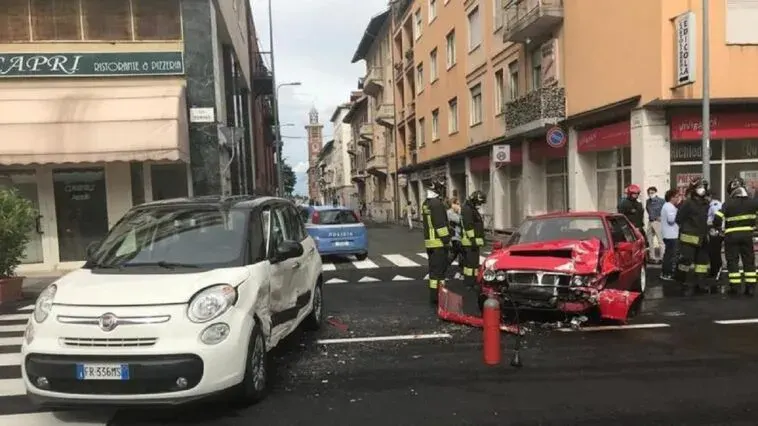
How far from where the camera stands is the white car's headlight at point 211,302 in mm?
4734

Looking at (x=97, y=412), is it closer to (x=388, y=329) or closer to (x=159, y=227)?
(x=159, y=227)

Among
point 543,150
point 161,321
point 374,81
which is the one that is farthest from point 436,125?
point 161,321

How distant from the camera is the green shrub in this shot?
37.2 feet

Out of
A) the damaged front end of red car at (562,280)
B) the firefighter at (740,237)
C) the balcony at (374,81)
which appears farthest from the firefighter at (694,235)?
the balcony at (374,81)

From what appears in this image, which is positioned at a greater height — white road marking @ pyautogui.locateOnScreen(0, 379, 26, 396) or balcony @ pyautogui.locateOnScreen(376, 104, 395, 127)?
balcony @ pyautogui.locateOnScreen(376, 104, 395, 127)

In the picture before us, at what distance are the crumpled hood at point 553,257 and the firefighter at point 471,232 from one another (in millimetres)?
2110

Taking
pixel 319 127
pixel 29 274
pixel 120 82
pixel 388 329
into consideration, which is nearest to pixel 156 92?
pixel 120 82

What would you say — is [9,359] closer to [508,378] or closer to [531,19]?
[508,378]

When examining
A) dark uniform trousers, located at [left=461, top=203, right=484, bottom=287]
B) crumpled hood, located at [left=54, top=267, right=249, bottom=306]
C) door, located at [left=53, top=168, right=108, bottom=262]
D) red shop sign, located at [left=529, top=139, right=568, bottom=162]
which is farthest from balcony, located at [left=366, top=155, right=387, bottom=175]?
crumpled hood, located at [left=54, top=267, right=249, bottom=306]

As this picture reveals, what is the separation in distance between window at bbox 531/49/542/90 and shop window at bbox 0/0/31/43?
15.4m

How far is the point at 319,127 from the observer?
156 m

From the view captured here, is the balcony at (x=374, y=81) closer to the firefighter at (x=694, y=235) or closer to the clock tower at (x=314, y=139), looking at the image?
the firefighter at (x=694, y=235)

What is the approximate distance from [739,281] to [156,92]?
13.0 meters

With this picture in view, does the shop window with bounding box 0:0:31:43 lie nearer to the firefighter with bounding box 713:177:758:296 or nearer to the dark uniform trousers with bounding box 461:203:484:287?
the dark uniform trousers with bounding box 461:203:484:287
